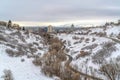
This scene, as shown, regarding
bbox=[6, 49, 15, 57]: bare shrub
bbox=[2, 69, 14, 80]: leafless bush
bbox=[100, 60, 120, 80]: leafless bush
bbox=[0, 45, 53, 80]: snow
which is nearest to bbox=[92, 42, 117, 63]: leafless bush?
bbox=[100, 60, 120, 80]: leafless bush

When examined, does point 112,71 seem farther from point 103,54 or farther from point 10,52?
point 10,52

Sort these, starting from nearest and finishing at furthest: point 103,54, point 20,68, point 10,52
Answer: point 20,68
point 10,52
point 103,54

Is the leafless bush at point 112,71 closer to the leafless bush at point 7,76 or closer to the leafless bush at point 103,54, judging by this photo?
the leafless bush at point 103,54

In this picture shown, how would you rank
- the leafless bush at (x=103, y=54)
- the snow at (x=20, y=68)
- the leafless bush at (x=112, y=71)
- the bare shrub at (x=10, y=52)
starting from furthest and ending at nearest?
the leafless bush at (x=103, y=54), the bare shrub at (x=10, y=52), the leafless bush at (x=112, y=71), the snow at (x=20, y=68)

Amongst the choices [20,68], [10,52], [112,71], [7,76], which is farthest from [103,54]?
[7,76]

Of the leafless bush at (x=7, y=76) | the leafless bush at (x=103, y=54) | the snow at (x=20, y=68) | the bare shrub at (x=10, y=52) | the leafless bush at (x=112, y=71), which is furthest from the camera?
the leafless bush at (x=103, y=54)

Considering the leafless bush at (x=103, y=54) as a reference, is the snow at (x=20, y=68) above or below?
above

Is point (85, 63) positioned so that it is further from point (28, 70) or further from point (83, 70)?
point (28, 70)

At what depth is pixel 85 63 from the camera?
175 feet

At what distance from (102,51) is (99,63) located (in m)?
7.35

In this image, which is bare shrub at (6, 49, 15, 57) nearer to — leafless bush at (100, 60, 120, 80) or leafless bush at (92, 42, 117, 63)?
leafless bush at (100, 60, 120, 80)

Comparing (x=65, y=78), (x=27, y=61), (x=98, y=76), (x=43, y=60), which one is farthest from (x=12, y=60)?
(x=98, y=76)

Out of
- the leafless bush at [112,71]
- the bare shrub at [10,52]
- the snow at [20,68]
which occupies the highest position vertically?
the bare shrub at [10,52]

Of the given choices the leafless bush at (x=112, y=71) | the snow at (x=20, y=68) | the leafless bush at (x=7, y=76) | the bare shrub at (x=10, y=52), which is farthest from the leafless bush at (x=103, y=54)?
the leafless bush at (x=7, y=76)
